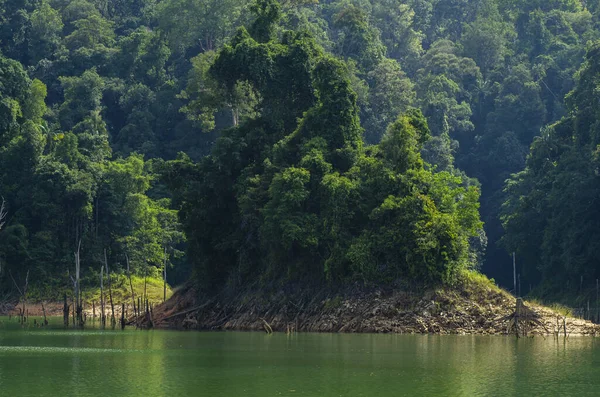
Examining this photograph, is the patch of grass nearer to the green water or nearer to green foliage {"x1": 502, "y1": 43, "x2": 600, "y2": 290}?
the green water

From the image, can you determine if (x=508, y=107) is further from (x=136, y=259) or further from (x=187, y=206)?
(x=187, y=206)

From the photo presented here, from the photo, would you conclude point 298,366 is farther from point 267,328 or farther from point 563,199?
point 563,199

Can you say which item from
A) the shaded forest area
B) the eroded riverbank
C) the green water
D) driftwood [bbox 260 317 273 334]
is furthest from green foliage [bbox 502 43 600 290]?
driftwood [bbox 260 317 273 334]

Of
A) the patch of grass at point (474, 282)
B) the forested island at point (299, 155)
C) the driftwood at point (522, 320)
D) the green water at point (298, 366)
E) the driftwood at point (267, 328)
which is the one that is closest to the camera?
the green water at point (298, 366)

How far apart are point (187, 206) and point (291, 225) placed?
9.99 m

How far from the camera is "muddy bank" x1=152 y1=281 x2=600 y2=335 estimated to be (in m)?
A: 55.5

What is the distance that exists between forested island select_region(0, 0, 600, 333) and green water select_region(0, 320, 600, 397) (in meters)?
7.08

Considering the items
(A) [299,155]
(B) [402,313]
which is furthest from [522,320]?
(A) [299,155]

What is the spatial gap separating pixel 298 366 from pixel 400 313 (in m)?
17.8

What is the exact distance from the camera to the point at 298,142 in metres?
65.2

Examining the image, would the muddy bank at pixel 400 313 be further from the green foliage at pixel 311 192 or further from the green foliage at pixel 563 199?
the green foliage at pixel 563 199

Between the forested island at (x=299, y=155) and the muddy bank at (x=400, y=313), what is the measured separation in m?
0.17

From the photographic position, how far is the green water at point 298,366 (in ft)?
111

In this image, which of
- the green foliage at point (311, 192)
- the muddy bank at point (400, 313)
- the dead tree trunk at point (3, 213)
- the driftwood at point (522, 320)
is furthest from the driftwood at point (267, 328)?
the dead tree trunk at point (3, 213)
